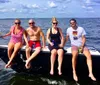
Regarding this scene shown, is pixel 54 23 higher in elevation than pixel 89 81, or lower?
higher

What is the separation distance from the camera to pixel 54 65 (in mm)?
9945

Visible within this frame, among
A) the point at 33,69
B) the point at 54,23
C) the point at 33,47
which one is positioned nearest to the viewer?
the point at 54,23

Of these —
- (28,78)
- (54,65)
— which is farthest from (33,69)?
(54,65)

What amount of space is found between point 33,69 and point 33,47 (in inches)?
44.9

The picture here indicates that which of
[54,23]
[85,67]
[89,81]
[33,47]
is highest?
[54,23]

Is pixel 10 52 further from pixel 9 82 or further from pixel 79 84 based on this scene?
pixel 79 84

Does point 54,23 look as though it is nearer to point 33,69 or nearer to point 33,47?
point 33,47

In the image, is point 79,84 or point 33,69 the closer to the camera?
point 79,84

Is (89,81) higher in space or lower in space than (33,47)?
lower

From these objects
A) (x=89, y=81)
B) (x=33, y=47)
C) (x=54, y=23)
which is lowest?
(x=89, y=81)

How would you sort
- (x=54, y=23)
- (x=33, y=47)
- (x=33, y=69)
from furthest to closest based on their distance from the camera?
(x=33, y=69) → (x=33, y=47) → (x=54, y=23)

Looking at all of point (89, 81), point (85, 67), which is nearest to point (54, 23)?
point (85, 67)

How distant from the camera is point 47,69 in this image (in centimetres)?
1047

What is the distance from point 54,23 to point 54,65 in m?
1.61
